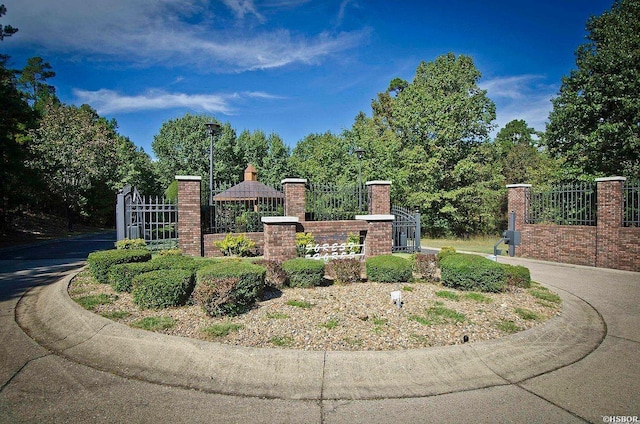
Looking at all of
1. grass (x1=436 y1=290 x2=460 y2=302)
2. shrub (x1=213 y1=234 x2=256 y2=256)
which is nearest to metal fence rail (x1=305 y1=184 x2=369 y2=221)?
shrub (x1=213 y1=234 x2=256 y2=256)

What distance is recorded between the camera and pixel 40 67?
40.9m

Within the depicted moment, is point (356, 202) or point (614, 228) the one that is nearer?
point (614, 228)

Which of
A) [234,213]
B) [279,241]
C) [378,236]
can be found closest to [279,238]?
[279,241]

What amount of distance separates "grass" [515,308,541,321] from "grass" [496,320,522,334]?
0.40 meters

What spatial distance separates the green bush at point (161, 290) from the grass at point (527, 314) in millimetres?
4993

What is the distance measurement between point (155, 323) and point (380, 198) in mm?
9172

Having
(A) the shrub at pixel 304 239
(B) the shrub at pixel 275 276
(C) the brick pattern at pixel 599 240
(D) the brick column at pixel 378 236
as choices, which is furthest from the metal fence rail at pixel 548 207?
(B) the shrub at pixel 275 276

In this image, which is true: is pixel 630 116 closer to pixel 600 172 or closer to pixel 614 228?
pixel 600 172

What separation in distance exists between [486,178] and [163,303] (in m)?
22.7

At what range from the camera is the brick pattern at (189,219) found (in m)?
10.2

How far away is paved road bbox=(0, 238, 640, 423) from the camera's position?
2877 millimetres

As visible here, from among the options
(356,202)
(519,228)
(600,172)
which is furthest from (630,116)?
(356,202)

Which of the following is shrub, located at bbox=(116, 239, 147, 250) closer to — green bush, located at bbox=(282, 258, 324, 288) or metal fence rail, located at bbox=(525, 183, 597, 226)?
green bush, located at bbox=(282, 258, 324, 288)

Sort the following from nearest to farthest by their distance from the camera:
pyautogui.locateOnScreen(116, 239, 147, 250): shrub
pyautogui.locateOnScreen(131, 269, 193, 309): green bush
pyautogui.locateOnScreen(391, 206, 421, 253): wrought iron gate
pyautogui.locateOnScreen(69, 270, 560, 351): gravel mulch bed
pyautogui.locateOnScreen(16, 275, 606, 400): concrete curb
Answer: pyautogui.locateOnScreen(16, 275, 606, 400): concrete curb < pyautogui.locateOnScreen(69, 270, 560, 351): gravel mulch bed < pyautogui.locateOnScreen(131, 269, 193, 309): green bush < pyautogui.locateOnScreen(116, 239, 147, 250): shrub < pyautogui.locateOnScreen(391, 206, 421, 253): wrought iron gate
